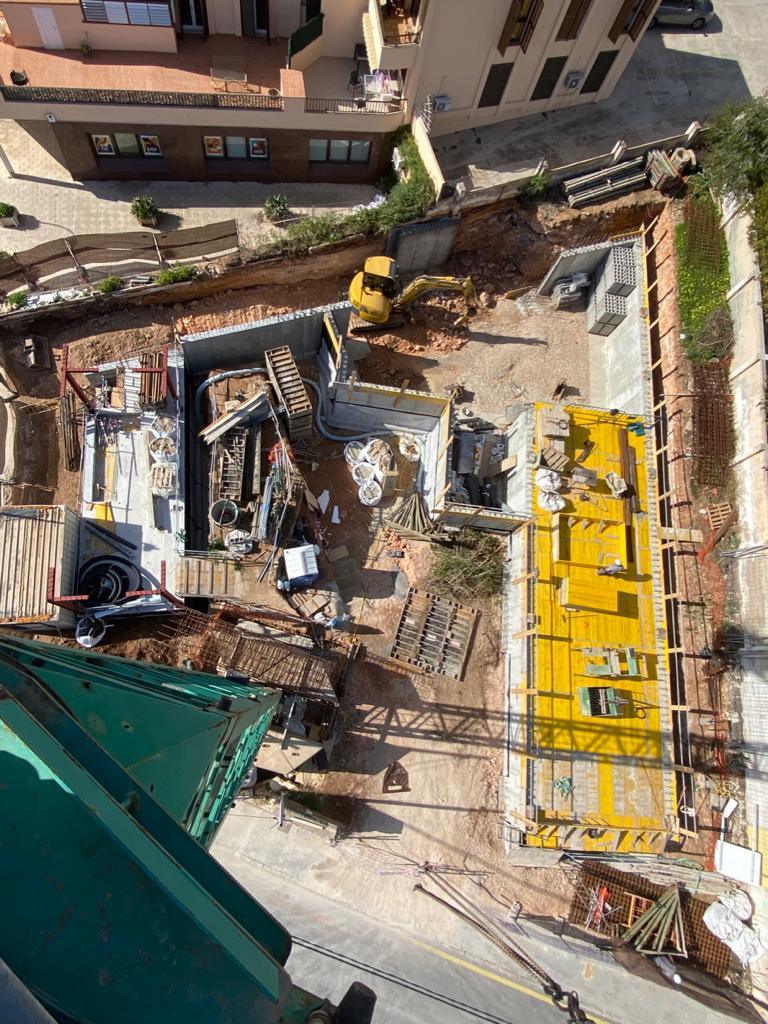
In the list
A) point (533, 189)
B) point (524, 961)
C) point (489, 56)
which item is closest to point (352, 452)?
point (533, 189)

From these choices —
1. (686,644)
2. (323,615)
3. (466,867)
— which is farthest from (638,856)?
(323,615)

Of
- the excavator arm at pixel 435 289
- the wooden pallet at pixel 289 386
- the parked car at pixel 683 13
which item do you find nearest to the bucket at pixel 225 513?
the wooden pallet at pixel 289 386

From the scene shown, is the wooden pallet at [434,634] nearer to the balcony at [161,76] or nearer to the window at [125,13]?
the balcony at [161,76]

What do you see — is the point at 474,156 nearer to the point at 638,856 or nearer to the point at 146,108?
the point at 146,108

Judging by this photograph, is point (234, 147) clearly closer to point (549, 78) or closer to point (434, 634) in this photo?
point (549, 78)

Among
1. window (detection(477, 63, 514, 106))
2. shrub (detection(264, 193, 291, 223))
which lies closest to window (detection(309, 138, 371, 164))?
shrub (detection(264, 193, 291, 223))

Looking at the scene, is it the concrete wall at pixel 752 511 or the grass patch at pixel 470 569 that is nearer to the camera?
the concrete wall at pixel 752 511
